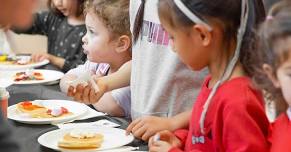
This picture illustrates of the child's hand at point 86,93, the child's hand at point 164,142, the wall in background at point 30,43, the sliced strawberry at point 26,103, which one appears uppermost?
the child's hand at point 86,93

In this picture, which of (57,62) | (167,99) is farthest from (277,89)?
(57,62)

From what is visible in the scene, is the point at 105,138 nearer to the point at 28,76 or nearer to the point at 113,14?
the point at 113,14

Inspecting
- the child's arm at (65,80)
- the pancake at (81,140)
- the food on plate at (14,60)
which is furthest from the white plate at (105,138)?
the food on plate at (14,60)

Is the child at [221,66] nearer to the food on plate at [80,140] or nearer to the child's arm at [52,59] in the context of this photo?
the food on plate at [80,140]

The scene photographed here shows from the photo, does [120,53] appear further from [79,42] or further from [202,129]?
[79,42]

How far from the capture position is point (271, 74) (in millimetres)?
998

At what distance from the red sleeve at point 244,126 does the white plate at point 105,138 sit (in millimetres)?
297

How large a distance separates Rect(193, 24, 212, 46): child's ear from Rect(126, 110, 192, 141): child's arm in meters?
0.28

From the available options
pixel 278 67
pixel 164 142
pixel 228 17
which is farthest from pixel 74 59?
pixel 278 67

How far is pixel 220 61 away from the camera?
3.56 ft

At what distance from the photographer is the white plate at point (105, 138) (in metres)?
1.15

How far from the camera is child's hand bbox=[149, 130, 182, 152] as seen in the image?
1.11 metres

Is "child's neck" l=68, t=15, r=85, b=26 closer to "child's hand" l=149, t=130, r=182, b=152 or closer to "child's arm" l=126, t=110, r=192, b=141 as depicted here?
"child's arm" l=126, t=110, r=192, b=141

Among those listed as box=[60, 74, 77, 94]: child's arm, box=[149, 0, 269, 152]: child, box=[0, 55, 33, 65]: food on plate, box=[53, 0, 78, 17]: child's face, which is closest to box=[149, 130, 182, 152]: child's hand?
box=[149, 0, 269, 152]: child
